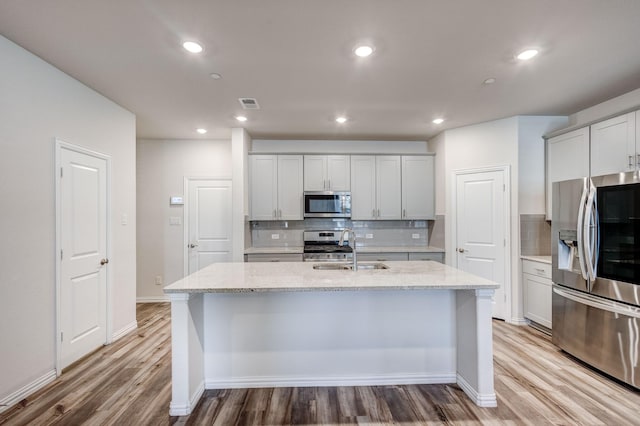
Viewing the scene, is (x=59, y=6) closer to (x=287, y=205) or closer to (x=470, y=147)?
(x=287, y=205)

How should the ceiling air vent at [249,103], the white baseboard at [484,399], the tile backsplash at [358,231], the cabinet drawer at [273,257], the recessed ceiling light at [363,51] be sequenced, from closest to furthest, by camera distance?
1. the white baseboard at [484,399]
2. the recessed ceiling light at [363,51]
3. the ceiling air vent at [249,103]
4. the cabinet drawer at [273,257]
5. the tile backsplash at [358,231]

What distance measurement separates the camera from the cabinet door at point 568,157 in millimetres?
3184

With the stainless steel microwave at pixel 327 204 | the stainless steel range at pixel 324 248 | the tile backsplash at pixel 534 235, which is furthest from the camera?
the stainless steel microwave at pixel 327 204

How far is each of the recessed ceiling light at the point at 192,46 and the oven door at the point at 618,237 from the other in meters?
3.43

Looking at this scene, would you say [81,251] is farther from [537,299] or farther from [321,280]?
[537,299]

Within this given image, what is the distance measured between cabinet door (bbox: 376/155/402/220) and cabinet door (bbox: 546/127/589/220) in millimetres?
1902

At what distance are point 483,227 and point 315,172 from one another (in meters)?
2.52

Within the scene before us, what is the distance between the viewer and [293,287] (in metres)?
1.95

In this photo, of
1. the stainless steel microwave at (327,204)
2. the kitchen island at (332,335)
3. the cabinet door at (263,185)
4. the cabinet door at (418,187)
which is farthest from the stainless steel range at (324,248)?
the kitchen island at (332,335)

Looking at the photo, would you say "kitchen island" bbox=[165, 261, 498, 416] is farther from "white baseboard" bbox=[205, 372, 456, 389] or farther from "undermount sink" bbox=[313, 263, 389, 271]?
"undermount sink" bbox=[313, 263, 389, 271]

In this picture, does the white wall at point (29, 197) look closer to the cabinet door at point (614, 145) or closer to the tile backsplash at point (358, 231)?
the tile backsplash at point (358, 231)

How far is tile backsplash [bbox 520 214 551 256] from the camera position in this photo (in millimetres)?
3689

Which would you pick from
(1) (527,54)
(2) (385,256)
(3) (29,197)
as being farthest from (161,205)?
(1) (527,54)

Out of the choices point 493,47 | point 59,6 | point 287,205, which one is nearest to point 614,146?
point 493,47
